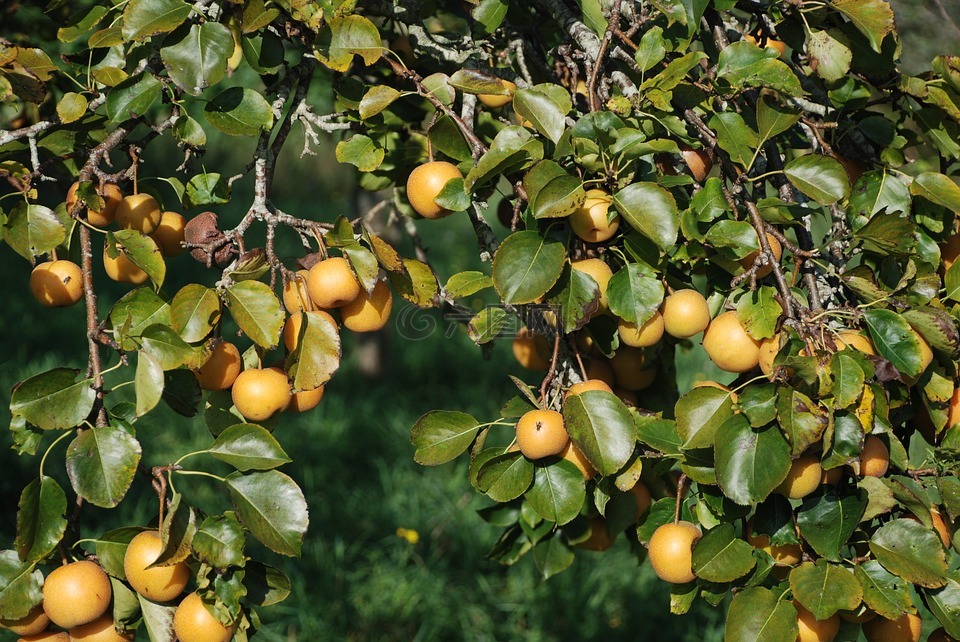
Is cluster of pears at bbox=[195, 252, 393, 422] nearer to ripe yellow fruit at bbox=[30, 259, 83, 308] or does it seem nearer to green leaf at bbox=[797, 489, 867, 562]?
ripe yellow fruit at bbox=[30, 259, 83, 308]

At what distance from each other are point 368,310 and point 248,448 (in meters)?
0.18

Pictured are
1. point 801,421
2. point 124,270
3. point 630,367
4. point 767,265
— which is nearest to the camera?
point 801,421

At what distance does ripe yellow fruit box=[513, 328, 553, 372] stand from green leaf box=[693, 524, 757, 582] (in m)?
0.38

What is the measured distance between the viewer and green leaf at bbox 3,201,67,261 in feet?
2.79

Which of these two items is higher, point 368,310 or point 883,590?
point 368,310

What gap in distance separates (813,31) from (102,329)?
0.82 meters

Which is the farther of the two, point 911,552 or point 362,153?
point 362,153

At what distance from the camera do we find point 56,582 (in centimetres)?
81

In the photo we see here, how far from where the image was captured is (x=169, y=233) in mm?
1038

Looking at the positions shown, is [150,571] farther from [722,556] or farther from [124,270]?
[722,556]

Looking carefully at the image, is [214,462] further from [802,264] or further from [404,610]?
A: [802,264]

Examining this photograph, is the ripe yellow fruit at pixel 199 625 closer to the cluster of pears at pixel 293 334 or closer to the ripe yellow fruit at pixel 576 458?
the cluster of pears at pixel 293 334

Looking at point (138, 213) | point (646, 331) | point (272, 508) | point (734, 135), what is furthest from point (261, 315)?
point (734, 135)

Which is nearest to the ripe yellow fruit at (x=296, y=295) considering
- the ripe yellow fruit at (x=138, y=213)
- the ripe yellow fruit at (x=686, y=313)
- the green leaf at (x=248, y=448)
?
the green leaf at (x=248, y=448)
